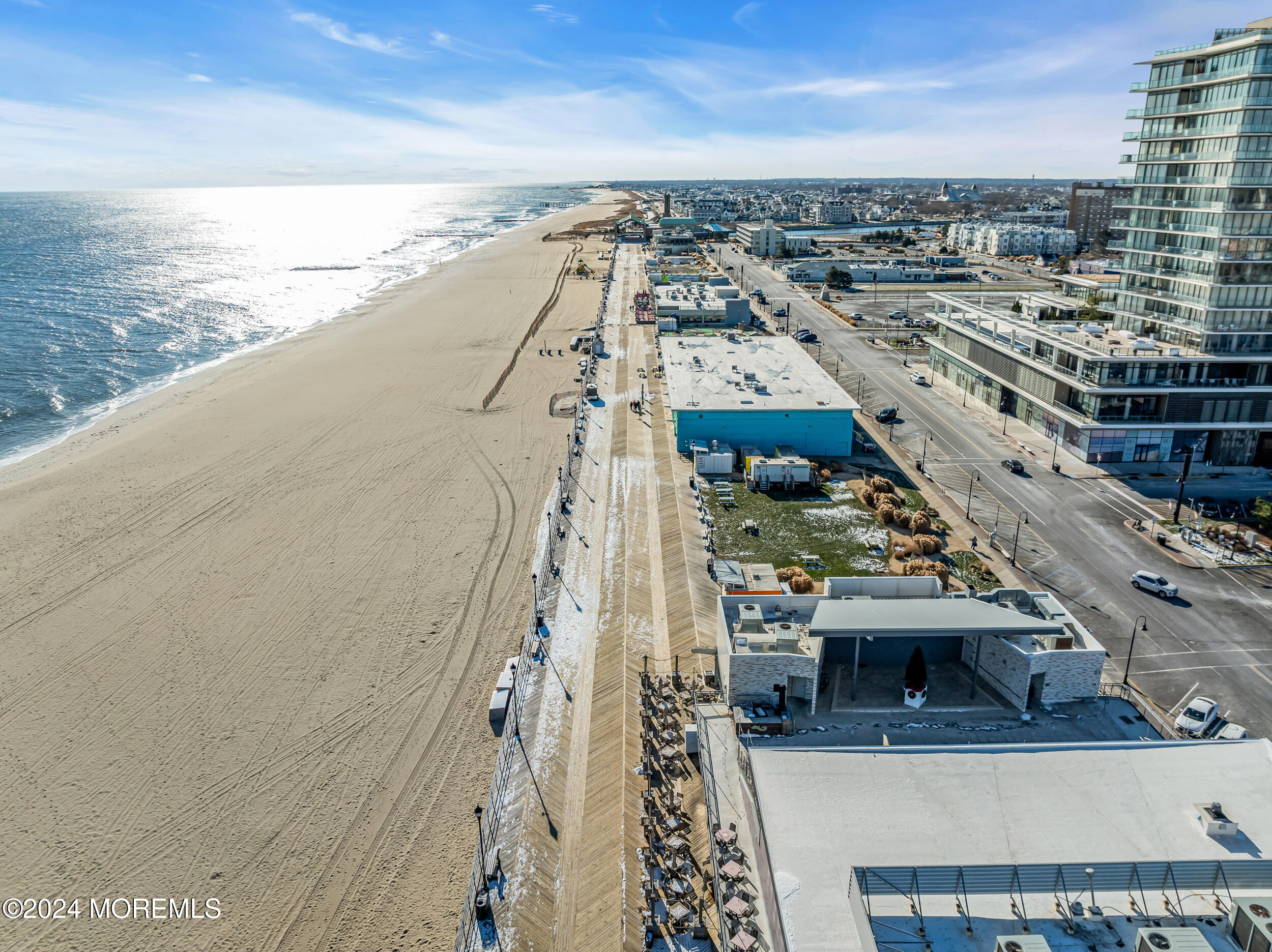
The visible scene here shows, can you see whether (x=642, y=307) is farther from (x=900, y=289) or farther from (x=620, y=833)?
(x=620, y=833)

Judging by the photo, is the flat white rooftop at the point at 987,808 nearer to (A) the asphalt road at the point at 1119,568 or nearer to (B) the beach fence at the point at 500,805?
(B) the beach fence at the point at 500,805

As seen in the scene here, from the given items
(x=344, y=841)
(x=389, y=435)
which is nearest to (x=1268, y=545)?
(x=344, y=841)

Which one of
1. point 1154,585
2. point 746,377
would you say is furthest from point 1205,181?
point 746,377

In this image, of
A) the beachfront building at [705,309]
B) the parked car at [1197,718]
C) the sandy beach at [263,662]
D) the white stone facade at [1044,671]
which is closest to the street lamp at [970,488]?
the parked car at [1197,718]

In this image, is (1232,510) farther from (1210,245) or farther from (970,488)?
(1210,245)

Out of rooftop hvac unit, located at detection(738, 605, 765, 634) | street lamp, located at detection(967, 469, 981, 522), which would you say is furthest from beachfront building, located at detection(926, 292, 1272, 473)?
rooftop hvac unit, located at detection(738, 605, 765, 634)

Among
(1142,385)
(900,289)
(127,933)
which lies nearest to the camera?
(127,933)
